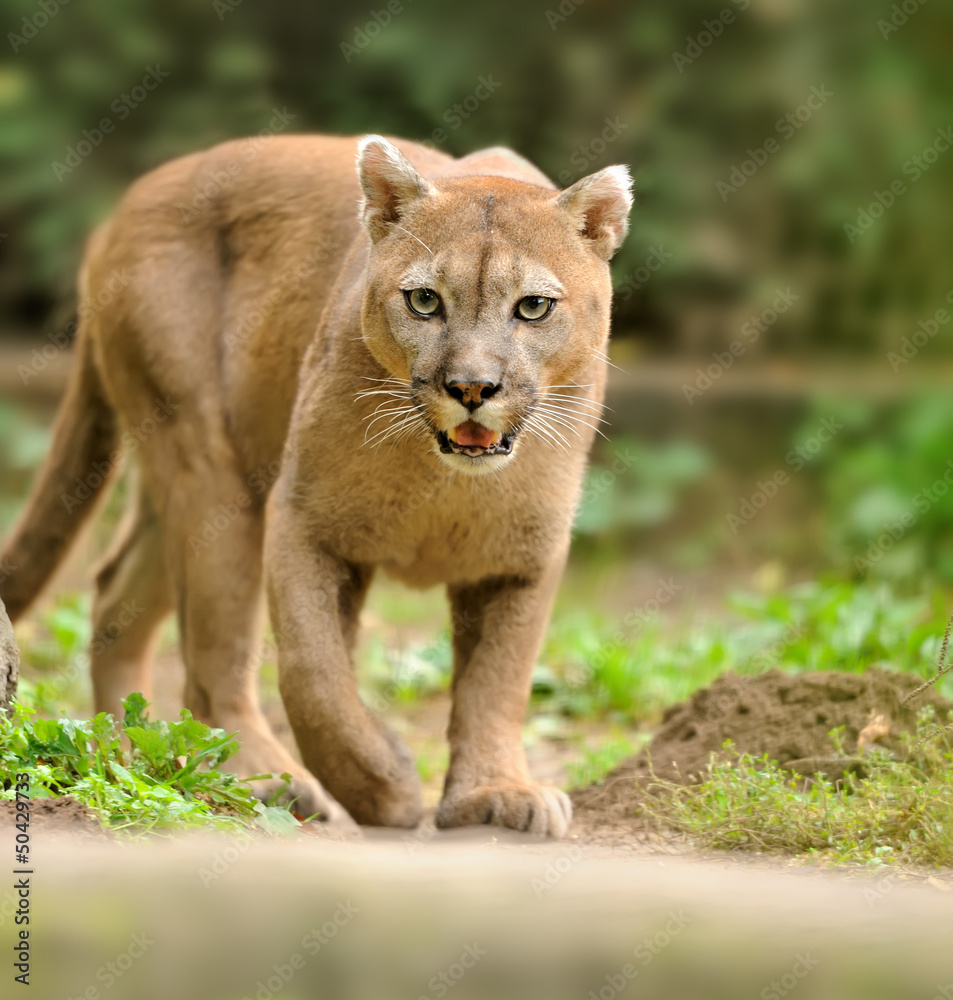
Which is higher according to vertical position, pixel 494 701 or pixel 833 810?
pixel 833 810

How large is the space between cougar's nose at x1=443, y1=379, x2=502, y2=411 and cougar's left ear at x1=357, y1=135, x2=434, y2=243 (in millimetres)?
700

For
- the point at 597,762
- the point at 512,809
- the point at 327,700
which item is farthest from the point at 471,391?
the point at 597,762

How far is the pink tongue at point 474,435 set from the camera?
156 inches

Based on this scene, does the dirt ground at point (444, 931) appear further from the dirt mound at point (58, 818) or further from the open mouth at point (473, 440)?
the open mouth at point (473, 440)

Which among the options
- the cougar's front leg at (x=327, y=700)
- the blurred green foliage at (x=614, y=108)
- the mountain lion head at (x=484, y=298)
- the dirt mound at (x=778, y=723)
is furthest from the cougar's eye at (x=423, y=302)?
the blurred green foliage at (x=614, y=108)

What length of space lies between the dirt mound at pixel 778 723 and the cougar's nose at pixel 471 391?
1.26 m

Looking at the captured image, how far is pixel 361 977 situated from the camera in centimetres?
214

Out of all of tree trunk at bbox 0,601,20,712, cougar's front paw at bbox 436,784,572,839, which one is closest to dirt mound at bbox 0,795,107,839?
tree trunk at bbox 0,601,20,712

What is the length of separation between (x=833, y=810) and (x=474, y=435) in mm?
1350

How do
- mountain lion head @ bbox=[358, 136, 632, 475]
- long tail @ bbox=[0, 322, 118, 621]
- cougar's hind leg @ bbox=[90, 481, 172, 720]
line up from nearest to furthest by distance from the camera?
mountain lion head @ bbox=[358, 136, 632, 475] → long tail @ bbox=[0, 322, 118, 621] → cougar's hind leg @ bbox=[90, 481, 172, 720]

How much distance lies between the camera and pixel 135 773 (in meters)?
3.46

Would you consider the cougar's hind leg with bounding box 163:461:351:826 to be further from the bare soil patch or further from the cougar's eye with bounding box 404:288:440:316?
the cougar's eye with bounding box 404:288:440:316

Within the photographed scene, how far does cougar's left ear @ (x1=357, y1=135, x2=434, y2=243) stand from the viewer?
4.24m

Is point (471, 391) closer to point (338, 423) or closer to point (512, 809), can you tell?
point (338, 423)
